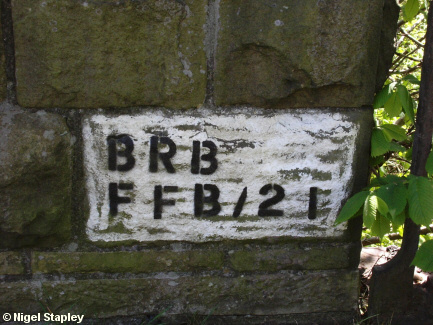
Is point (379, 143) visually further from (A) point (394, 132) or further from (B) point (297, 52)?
(B) point (297, 52)

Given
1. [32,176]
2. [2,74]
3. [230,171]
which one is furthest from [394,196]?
[2,74]

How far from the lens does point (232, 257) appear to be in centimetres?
175

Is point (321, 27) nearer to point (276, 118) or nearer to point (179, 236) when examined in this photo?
point (276, 118)

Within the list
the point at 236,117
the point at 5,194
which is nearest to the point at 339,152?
the point at 236,117

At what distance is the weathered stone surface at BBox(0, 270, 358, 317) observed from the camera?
1682 mm

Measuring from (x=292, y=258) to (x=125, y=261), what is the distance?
24.8 inches

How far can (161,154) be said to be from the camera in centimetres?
163

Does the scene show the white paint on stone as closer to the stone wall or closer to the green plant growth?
the stone wall

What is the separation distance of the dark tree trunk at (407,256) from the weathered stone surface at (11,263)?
1.33 metres

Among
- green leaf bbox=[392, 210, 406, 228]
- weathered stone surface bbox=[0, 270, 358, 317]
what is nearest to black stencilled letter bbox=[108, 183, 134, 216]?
weathered stone surface bbox=[0, 270, 358, 317]

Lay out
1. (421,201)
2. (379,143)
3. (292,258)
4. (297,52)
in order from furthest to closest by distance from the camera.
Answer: (292,258) → (379,143) → (297,52) → (421,201)

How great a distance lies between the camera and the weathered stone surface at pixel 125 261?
166 centimetres

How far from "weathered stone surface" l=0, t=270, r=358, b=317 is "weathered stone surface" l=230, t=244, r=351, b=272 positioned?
0.03m

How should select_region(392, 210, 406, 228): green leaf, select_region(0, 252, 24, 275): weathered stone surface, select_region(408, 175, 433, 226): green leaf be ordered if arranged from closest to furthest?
select_region(408, 175, 433, 226): green leaf → select_region(392, 210, 406, 228): green leaf → select_region(0, 252, 24, 275): weathered stone surface
